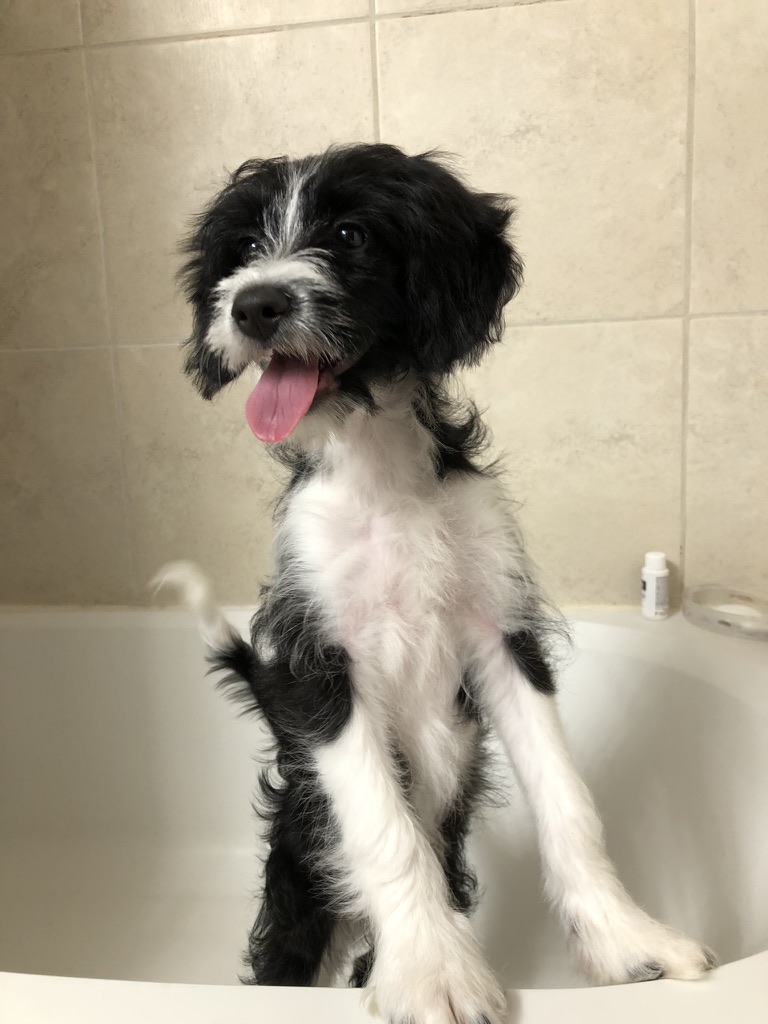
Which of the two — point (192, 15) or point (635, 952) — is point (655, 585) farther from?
point (192, 15)

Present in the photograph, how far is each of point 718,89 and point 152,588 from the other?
1.41m

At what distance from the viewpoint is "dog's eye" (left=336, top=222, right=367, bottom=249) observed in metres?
0.86

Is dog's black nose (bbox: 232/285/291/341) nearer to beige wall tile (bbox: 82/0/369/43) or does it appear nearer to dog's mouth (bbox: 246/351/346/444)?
dog's mouth (bbox: 246/351/346/444)

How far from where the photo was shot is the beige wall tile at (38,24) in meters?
1.51

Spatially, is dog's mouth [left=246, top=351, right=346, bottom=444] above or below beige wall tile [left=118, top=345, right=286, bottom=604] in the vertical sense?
above

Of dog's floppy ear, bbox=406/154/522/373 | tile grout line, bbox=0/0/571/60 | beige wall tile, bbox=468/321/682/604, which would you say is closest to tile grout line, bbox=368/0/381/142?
tile grout line, bbox=0/0/571/60

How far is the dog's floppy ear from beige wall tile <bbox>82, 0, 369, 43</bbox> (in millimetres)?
763

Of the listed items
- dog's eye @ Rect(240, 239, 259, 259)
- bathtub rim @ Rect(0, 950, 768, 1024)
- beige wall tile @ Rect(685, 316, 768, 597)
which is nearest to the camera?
bathtub rim @ Rect(0, 950, 768, 1024)

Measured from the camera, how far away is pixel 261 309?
788mm

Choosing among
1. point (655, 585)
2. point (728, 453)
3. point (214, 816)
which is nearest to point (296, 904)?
point (214, 816)

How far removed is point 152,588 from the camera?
1729 millimetres

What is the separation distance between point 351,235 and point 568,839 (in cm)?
69

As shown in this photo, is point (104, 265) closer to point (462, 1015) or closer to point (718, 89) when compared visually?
point (718, 89)

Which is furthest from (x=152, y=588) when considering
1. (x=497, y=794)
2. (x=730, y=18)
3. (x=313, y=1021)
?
(x=730, y=18)
